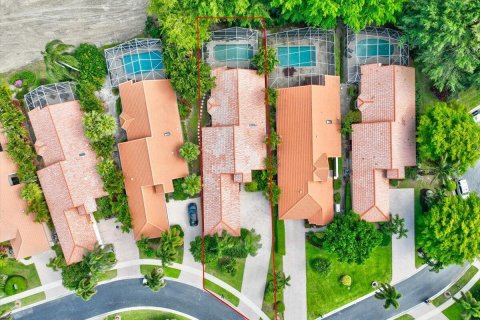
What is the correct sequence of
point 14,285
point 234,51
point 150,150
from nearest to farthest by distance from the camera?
point 150,150
point 234,51
point 14,285

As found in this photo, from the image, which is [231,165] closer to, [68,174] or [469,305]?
[68,174]

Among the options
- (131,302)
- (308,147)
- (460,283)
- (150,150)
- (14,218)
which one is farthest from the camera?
(131,302)

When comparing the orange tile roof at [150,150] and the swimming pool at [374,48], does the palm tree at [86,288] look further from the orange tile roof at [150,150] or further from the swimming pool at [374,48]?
the swimming pool at [374,48]

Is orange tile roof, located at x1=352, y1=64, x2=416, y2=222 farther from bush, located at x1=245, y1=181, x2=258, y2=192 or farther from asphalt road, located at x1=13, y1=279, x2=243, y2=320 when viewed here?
asphalt road, located at x1=13, y1=279, x2=243, y2=320

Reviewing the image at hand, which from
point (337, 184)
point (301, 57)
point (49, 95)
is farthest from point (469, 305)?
point (49, 95)

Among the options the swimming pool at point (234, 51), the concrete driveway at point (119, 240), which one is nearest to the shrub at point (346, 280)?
the concrete driveway at point (119, 240)

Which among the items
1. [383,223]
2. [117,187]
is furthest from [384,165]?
[117,187]
